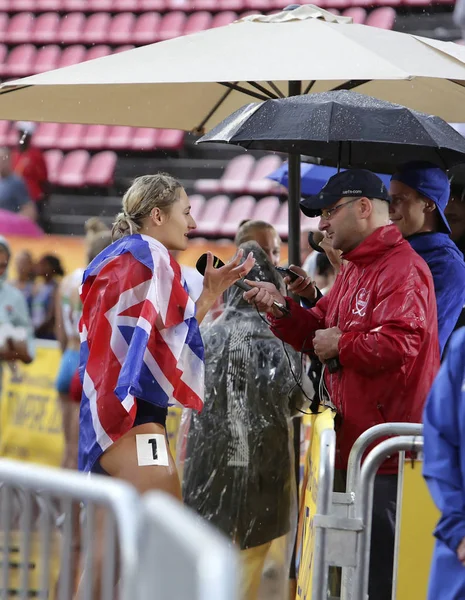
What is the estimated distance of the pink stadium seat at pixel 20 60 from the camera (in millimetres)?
16734

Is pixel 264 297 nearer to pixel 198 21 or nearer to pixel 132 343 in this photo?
pixel 132 343

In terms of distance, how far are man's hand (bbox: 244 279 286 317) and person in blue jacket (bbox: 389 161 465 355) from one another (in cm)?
59

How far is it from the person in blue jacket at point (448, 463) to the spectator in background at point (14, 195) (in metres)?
11.1

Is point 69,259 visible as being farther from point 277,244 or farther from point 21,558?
point 21,558

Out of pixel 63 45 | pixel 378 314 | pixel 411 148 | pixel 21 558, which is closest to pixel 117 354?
pixel 378 314

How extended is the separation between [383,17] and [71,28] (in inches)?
213

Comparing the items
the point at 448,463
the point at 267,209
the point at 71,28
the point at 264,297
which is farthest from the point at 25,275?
the point at 448,463

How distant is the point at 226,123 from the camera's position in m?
4.43

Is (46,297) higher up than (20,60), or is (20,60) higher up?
(20,60)

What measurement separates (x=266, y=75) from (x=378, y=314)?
3.44 feet

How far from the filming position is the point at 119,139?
1602cm

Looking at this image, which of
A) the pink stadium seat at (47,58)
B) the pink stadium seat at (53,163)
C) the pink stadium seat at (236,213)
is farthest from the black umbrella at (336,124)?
the pink stadium seat at (47,58)

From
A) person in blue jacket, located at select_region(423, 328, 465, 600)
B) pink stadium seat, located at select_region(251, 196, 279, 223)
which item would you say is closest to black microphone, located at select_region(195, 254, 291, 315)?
person in blue jacket, located at select_region(423, 328, 465, 600)

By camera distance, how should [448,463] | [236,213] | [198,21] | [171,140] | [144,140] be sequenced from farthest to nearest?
[198,21], [144,140], [171,140], [236,213], [448,463]
